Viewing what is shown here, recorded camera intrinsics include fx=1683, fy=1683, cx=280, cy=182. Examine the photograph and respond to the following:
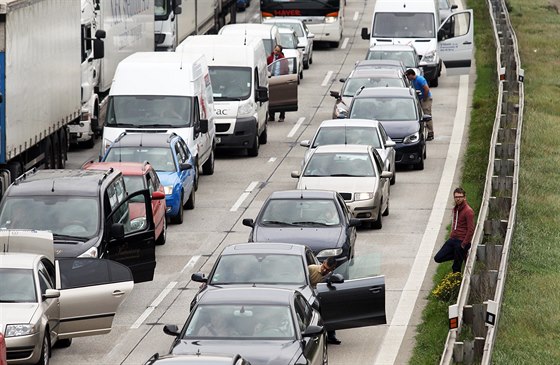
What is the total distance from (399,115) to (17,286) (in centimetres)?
1746

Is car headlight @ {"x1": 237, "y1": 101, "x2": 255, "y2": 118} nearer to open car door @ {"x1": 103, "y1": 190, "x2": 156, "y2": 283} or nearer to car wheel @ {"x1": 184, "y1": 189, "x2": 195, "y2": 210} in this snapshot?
car wheel @ {"x1": 184, "y1": 189, "x2": 195, "y2": 210}

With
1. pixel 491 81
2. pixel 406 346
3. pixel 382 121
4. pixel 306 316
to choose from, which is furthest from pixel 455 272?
pixel 491 81

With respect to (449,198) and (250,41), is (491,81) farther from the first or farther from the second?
(449,198)

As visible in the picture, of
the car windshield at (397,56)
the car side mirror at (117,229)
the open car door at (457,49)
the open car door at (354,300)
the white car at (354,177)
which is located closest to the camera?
the open car door at (354,300)

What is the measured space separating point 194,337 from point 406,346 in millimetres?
4322

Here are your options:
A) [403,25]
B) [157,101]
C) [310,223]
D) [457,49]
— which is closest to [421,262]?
[310,223]

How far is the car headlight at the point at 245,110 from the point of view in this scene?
3594cm

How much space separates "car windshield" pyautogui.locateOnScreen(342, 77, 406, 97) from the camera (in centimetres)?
3884

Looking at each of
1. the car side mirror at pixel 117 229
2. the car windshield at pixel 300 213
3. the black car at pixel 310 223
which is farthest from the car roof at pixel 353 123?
the car side mirror at pixel 117 229

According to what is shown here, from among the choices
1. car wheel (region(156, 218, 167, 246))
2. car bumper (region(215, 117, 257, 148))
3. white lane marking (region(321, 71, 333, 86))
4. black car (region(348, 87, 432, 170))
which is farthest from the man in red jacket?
white lane marking (region(321, 71, 333, 86))

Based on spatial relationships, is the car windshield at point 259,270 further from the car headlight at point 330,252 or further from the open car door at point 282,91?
the open car door at point 282,91

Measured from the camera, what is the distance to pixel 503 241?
2333 centimetres

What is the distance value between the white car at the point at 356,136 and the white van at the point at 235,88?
12.4ft

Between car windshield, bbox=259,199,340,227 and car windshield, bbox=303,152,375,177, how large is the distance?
4309 millimetres
